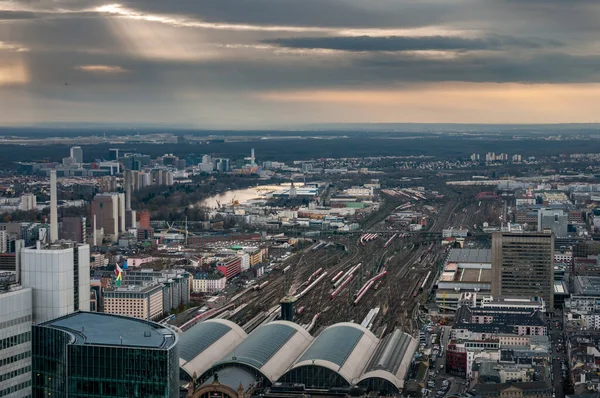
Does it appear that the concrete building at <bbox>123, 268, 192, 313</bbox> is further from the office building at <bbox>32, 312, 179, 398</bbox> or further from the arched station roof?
the office building at <bbox>32, 312, 179, 398</bbox>

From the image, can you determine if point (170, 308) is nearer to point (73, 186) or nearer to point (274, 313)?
point (274, 313)

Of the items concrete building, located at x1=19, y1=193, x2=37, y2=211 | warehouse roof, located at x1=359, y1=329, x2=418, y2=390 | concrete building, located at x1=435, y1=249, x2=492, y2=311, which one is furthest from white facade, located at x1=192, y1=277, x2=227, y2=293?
concrete building, located at x1=19, y1=193, x2=37, y2=211

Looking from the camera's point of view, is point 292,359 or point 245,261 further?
Result: point 245,261

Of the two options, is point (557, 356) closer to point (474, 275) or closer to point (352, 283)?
point (474, 275)

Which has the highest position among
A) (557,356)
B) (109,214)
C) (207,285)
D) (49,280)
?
(49,280)

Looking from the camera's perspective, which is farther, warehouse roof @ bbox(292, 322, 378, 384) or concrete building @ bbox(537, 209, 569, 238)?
concrete building @ bbox(537, 209, 569, 238)

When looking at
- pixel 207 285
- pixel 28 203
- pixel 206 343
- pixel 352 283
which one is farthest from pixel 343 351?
pixel 28 203
